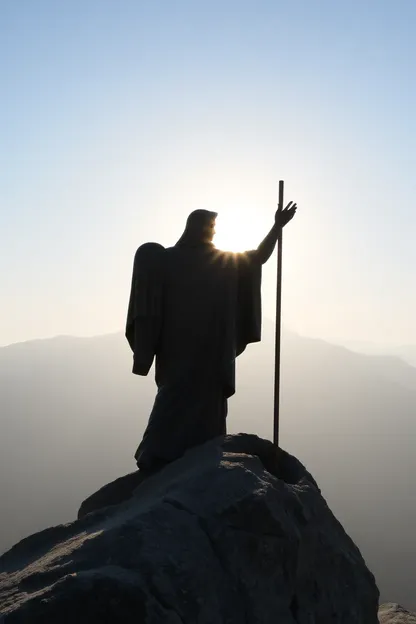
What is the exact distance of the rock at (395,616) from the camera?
751cm

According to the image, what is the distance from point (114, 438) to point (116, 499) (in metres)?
136

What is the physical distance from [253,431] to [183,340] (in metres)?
115

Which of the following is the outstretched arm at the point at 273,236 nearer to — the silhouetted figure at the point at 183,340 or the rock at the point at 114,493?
the silhouetted figure at the point at 183,340

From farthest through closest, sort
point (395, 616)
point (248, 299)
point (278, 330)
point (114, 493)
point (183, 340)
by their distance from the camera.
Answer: point (395, 616), point (248, 299), point (278, 330), point (183, 340), point (114, 493)

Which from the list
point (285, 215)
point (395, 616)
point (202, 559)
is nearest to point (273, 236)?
point (285, 215)

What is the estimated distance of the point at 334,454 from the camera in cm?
12925

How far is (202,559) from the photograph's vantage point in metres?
4.48

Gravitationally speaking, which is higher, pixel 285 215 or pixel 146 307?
pixel 285 215

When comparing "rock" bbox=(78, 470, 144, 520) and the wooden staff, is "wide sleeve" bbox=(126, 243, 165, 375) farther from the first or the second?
the wooden staff

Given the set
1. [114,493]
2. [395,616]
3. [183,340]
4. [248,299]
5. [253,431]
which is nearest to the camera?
[114,493]

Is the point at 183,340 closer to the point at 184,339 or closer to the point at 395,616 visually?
the point at 184,339

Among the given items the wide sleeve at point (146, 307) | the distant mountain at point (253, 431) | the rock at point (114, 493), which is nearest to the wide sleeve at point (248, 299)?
the wide sleeve at point (146, 307)

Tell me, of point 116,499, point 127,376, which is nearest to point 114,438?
point 127,376

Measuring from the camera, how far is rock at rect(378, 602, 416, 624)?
7.51 metres
